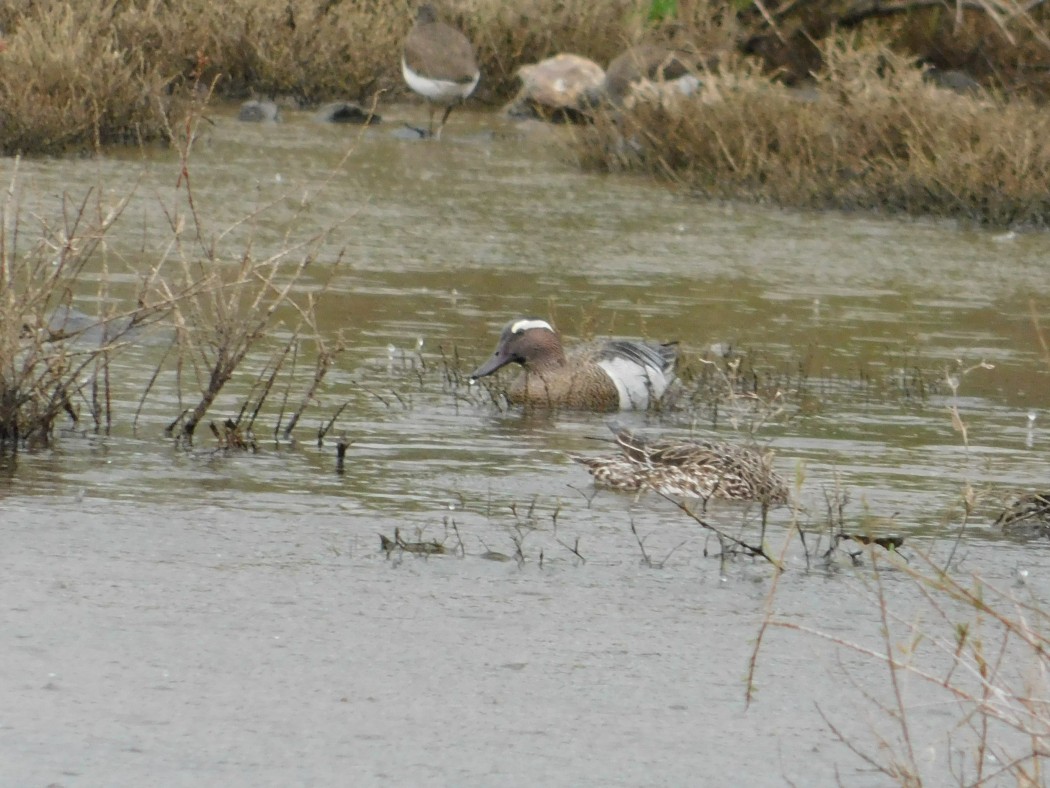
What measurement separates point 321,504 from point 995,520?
2.29 meters

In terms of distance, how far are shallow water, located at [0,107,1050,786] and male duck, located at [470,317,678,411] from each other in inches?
6.2

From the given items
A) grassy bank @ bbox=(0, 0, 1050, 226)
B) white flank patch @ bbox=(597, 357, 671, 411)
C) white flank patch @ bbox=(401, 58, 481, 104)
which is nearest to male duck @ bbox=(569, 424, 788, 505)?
white flank patch @ bbox=(597, 357, 671, 411)

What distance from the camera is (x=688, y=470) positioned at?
24.8ft

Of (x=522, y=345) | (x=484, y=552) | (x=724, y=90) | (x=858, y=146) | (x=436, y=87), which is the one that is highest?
(x=724, y=90)

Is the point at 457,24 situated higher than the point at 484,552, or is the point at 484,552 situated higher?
the point at 457,24

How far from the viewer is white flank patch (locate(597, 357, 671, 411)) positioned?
9.45 metres

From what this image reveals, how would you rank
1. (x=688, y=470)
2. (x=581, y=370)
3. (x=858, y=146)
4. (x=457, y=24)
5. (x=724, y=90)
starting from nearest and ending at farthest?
1. (x=688, y=470)
2. (x=581, y=370)
3. (x=858, y=146)
4. (x=724, y=90)
5. (x=457, y=24)

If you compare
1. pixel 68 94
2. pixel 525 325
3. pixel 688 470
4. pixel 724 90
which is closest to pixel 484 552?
pixel 688 470

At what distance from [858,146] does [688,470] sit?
10064mm

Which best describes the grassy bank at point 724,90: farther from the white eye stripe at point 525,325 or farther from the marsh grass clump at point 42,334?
the marsh grass clump at point 42,334

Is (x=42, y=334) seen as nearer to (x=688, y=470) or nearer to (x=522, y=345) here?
(x=688, y=470)

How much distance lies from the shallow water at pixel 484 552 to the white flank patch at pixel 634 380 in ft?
0.39

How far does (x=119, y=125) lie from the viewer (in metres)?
18.2

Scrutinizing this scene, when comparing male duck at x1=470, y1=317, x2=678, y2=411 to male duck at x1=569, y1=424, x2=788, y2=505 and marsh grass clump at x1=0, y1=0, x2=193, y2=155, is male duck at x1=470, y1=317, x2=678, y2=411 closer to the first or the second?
male duck at x1=569, y1=424, x2=788, y2=505
